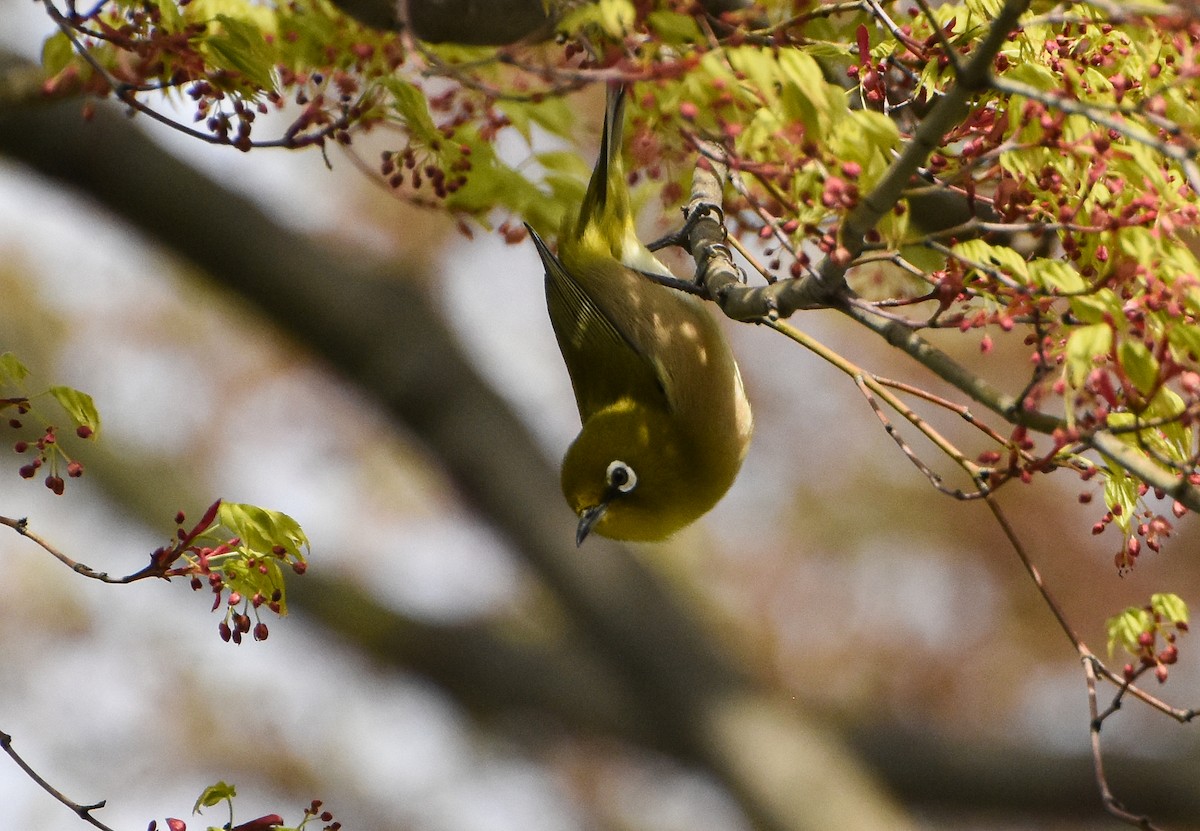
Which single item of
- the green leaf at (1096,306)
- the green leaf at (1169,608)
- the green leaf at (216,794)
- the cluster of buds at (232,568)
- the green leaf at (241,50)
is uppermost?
the green leaf at (241,50)

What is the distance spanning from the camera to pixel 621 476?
3980 millimetres

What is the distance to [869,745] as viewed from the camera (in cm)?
952

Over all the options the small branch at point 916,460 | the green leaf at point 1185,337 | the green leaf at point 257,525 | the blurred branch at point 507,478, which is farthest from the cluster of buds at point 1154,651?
the blurred branch at point 507,478

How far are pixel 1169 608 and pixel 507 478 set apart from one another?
20.3ft

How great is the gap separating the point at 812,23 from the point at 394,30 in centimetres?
95

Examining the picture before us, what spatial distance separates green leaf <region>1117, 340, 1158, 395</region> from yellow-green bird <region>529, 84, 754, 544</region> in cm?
238

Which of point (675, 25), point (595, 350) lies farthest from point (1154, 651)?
point (595, 350)

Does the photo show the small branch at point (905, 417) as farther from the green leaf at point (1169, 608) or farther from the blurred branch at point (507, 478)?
the blurred branch at point (507, 478)

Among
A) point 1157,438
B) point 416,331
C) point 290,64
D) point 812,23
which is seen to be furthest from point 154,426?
point 1157,438

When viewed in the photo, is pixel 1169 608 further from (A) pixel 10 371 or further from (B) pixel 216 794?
(A) pixel 10 371

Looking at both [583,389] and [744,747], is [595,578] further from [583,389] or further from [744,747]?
[583,389]

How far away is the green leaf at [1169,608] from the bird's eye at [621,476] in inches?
74.9

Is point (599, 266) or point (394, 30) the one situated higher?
point (599, 266)

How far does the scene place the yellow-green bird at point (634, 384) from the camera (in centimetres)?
404
